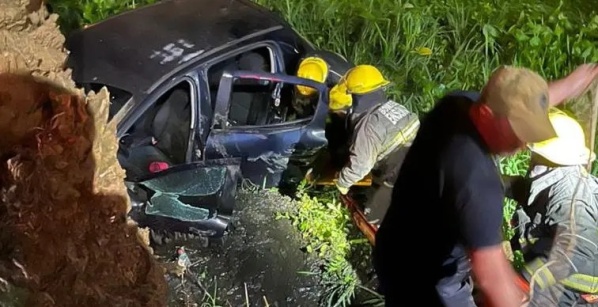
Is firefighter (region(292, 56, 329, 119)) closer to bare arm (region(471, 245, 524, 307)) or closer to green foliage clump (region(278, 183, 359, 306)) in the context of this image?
green foliage clump (region(278, 183, 359, 306))

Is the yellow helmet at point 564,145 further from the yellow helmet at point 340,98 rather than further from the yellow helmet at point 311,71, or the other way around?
the yellow helmet at point 311,71

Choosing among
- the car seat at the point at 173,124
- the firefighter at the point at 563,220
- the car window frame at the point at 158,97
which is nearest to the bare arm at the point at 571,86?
the firefighter at the point at 563,220

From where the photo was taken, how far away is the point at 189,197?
5.28 metres

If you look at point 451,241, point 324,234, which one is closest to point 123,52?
point 324,234

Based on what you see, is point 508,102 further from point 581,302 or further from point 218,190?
point 218,190

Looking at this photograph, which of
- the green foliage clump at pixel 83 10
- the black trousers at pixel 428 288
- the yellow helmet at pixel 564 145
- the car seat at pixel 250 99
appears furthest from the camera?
the green foliage clump at pixel 83 10

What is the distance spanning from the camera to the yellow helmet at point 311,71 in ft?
18.7

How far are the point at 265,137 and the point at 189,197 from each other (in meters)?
0.69

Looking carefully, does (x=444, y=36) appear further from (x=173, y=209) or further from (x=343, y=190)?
(x=173, y=209)

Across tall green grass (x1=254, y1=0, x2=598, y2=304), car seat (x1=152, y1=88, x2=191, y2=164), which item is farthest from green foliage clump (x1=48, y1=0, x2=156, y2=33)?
car seat (x1=152, y1=88, x2=191, y2=164)

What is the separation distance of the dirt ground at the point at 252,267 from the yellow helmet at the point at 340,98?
2.50 feet

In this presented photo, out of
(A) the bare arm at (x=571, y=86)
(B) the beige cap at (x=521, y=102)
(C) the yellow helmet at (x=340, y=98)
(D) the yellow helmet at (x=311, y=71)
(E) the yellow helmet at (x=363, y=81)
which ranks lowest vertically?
(C) the yellow helmet at (x=340, y=98)

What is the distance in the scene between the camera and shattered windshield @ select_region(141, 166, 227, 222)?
5180 mm

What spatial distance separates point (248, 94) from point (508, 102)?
315cm
